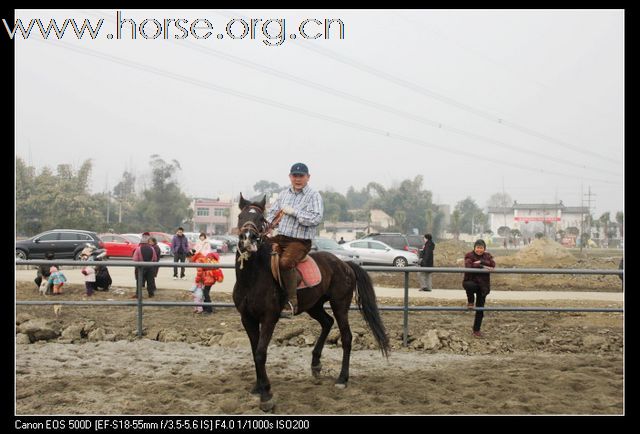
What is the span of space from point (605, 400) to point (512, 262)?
1257 inches

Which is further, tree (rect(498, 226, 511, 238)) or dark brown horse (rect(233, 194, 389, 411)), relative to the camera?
tree (rect(498, 226, 511, 238))

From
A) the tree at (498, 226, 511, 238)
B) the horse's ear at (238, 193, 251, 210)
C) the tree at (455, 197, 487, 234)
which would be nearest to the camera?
the horse's ear at (238, 193, 251, 210)

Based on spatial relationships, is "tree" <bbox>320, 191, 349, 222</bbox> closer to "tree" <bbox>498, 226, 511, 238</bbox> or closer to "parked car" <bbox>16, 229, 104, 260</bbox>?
"tree" <bbox>498, 226, 511, 238</bbox>

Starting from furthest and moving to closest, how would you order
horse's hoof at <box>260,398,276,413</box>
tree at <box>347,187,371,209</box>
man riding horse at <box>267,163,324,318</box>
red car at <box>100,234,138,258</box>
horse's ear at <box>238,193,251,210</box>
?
1. tree at <box>347,187,371,209</box>
2. red car at <box>100,234,138,258</box>
3. man riding horse at <box>267,163,324,318</box>
4. horse's ear at <box>238,193,251,210</box>
5. horse's hoof at <box>260,398,276,413</box>

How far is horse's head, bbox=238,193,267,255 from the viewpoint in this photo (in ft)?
18.0

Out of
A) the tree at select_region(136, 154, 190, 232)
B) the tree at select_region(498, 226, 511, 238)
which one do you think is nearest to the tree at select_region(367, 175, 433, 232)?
the tree at select_region(498, 226, 511, 238)

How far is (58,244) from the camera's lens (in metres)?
25.0

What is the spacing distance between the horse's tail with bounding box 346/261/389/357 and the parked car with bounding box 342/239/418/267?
17710mm

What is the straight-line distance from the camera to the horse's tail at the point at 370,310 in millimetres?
7133

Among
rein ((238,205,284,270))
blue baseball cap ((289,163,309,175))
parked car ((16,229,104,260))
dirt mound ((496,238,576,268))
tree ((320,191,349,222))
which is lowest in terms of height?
dirt mound ((496,238,576,268))

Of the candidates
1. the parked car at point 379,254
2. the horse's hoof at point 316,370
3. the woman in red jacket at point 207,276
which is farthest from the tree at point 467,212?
the horse's hoof at point 316,370

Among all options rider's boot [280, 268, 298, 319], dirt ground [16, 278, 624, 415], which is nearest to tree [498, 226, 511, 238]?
dirt ground [16, 278, 624, 415]

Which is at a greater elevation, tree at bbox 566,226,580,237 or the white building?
the white building
